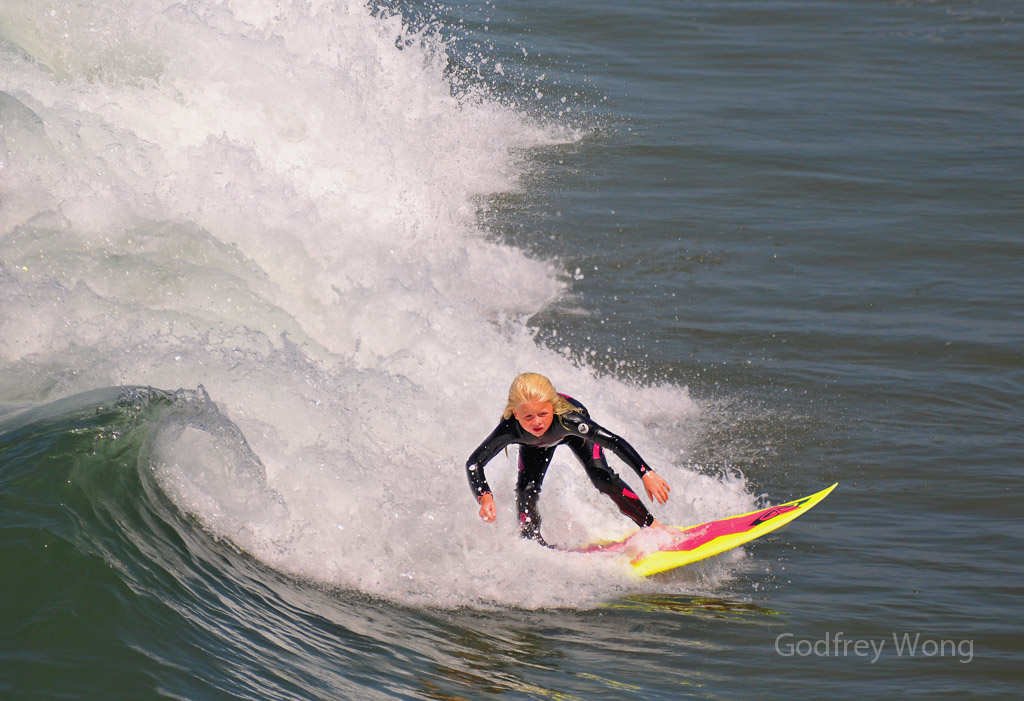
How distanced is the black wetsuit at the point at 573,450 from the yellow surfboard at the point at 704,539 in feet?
0.76

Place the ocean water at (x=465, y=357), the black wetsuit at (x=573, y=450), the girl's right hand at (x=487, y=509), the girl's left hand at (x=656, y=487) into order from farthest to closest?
the black wetsuit at (x=573, y=450) → the girl's left hand at (x=656, y=487) → the girl's right hand at (x=487, y=509) → the ocean water at (x=465, y=357)

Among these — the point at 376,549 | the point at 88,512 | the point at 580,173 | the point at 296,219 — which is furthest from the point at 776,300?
the point at 88,512

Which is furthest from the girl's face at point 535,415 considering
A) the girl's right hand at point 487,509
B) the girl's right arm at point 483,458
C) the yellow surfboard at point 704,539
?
the yellow surfboard at point 704,539

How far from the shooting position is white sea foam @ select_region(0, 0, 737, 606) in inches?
234

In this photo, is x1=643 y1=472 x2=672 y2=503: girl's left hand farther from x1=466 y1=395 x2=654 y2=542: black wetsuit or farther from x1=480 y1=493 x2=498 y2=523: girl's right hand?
x1=480 y1=493 x2=498 y2=523: girl's right hand

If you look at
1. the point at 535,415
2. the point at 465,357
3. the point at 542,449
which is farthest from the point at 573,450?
the point at 465,357

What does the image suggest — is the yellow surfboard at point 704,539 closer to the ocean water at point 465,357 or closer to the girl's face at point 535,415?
the ocean water at point 465,357

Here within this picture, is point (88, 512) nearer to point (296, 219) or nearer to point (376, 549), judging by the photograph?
point (376, 549)

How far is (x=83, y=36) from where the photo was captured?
1155 cm

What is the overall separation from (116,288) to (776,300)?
6.21m

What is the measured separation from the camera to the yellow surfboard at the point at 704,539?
20.4 ft

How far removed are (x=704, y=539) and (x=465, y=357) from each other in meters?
2.56

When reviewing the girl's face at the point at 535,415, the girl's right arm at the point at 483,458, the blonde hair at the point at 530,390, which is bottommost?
the girl's right arm at the point at 483,458

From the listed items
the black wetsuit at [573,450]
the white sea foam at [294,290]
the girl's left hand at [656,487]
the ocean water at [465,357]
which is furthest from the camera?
the black wetsuit at [573,450]
